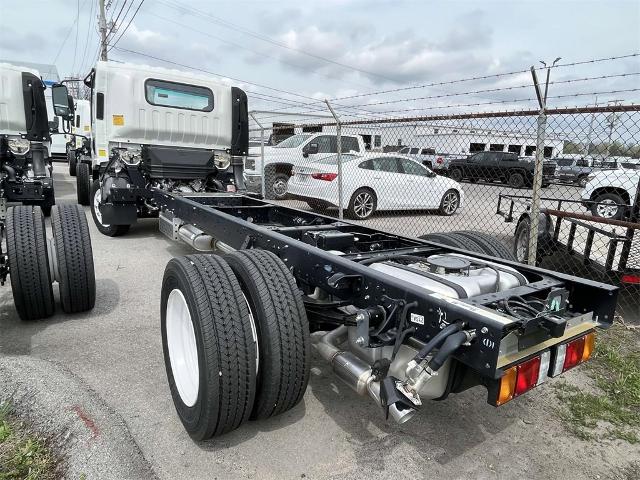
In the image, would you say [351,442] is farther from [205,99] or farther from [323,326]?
[205,99]

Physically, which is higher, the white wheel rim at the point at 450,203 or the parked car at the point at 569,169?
the parked car at the point at 569,169

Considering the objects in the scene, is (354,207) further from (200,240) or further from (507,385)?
(507,385)

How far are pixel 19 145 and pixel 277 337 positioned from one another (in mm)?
7383

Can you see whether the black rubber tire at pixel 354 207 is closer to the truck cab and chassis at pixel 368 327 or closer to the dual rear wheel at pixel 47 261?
the dual rear wheel at pixel 47 261

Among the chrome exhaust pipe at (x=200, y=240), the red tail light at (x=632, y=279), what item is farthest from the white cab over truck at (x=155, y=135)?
the red tail light at (x=632, y=279)

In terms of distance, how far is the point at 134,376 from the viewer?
307 cm

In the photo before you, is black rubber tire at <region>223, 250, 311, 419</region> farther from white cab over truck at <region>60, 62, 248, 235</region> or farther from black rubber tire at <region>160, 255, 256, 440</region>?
white cab over truck at <region>60, 62, 248, 235</region>

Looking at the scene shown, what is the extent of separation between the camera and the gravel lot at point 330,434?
7.54 ft

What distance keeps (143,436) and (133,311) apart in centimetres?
197

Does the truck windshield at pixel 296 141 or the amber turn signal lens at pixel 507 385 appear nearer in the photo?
the amber turn signal lens at pixel 507 385

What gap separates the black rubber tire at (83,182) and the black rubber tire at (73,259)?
6381 millimetres

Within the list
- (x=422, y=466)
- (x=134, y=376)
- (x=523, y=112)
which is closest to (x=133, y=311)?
(x=134, y=376)

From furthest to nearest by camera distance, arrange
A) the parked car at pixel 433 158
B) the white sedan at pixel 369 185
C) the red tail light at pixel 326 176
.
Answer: the parked car at pixel 433 158 < the white sedan at pixel 369 185 < the red tail light at pixel 326 176

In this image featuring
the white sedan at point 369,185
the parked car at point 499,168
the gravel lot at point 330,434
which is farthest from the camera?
the parked car at point 499,168
